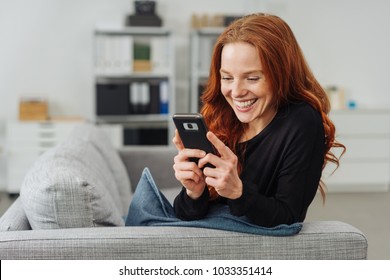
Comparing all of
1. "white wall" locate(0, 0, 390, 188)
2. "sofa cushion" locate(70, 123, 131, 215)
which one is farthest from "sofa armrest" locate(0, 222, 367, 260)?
"white wall" locate(0, 0, 390, 188)

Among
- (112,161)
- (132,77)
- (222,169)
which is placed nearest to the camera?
(222,169)

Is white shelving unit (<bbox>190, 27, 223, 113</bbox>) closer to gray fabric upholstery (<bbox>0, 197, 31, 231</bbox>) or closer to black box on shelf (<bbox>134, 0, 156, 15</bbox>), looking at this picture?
A: black box on shelf (<bbox>134, 0, 156, 15</bbox>)

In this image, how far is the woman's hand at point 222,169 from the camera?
1.34 m

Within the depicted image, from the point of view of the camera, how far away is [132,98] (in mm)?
5176

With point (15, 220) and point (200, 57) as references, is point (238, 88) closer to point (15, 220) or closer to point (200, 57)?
point (15, 220)

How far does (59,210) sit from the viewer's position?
5.55 ft

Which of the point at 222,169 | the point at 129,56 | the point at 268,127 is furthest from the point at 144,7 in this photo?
the point at 222,169

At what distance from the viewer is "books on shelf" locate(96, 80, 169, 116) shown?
16.9 feet

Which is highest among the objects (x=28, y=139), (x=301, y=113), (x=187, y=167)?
(x=301, y=113)

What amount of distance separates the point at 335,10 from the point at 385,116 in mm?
1094

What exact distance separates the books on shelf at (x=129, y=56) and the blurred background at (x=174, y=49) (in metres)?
0.09

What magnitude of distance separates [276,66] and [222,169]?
0.96 ft

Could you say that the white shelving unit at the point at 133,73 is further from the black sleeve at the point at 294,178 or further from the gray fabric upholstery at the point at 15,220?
the black sleeve at the point at 294,178

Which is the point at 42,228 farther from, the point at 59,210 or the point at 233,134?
the point at 233,134
